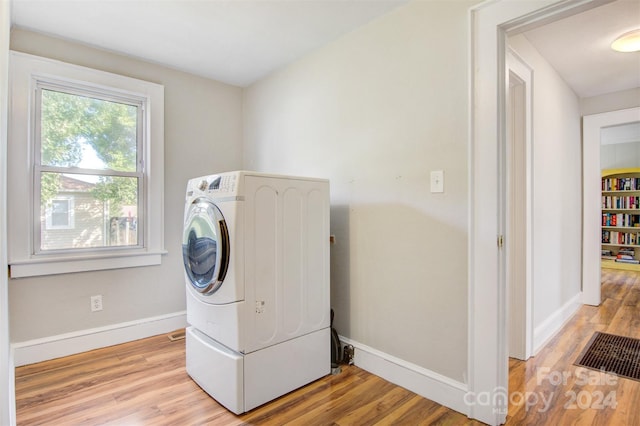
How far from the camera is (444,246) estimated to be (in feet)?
6.01

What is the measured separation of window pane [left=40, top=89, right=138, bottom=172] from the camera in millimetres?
2422

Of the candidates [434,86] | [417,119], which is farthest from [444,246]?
[434,86]

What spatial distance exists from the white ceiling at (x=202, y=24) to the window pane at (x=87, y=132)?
459 millimetres

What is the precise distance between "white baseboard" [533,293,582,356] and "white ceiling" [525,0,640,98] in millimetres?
2195

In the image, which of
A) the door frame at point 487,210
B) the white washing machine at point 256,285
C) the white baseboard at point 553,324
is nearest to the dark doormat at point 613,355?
the white baseboard at point 553,324

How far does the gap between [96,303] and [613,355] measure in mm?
3973

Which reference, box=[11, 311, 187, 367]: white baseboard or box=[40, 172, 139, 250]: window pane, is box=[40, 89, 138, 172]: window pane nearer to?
box=[40, 172, 139, 250]: window pane

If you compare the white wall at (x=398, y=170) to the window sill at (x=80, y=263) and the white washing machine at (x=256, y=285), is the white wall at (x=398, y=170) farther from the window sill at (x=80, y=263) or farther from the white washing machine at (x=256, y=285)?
the window sill at (x=80, y=263)

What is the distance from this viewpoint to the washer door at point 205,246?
1.78 metres

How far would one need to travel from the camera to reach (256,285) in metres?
1.83

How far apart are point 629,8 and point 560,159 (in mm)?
1371

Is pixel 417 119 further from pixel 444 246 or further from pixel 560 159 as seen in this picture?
pixel 560 159

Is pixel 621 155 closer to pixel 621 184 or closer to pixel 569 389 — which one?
pixel 621 184

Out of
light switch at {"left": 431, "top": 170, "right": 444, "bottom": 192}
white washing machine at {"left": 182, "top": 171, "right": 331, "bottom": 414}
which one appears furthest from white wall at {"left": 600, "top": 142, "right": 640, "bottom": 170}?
white washing machine at {"left": 182, "top": 171, "right": 331, "bottom": 414}
